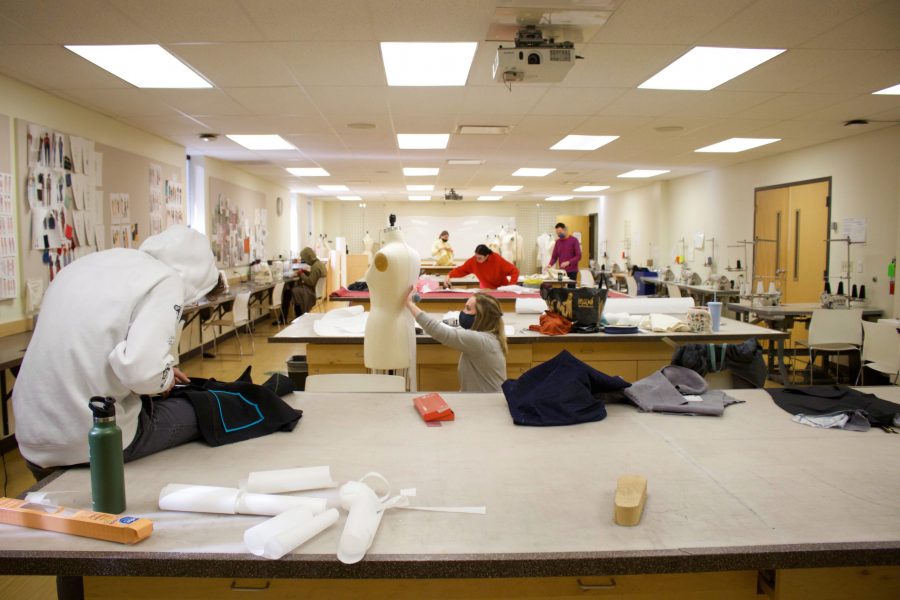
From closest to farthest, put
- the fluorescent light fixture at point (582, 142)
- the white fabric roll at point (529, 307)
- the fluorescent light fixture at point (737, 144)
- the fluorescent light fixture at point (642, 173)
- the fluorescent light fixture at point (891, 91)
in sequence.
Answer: the fluorescent light fixture at point (891, 91) → the white fabric roll at point (529, 307) → the fluorescent light fixture at point (582, 142) → the fluorescent light fixture at point (737, 144) → the fluorescent light fixture at point (642, 173)

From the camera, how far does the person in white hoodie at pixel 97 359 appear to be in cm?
169

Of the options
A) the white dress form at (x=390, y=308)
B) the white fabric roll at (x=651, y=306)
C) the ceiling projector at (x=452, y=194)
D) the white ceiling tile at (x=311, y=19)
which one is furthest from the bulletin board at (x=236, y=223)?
the white dress form at (x=390, y=308)

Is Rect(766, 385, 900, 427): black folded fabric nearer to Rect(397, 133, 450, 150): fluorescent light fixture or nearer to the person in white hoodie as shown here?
the person in white hoodie

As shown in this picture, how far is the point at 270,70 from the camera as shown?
439cm

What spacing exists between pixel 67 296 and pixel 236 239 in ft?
28.1

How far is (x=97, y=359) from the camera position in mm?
1709

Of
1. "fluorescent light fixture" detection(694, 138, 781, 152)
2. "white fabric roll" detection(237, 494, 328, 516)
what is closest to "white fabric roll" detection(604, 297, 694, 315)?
"fluorescent light fixture" detection(694, 138, 781, 152)

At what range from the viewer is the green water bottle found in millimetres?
1433

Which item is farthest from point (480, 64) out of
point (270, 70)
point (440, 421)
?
point (440, 421)

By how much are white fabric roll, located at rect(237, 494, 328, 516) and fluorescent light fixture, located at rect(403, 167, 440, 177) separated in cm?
896

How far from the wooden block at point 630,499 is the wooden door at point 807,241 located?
7352 mm

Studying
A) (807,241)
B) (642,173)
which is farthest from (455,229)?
(807,241)

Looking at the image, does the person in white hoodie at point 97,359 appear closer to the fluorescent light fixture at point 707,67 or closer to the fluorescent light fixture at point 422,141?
the fluorescent light fixture at point 707,67

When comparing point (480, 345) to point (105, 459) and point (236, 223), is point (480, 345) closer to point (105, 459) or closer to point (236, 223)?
point (105, 459)
